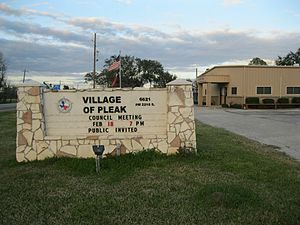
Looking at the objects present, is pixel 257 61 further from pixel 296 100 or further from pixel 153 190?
pixel 153 190

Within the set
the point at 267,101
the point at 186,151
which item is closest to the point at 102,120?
the point at 186,151

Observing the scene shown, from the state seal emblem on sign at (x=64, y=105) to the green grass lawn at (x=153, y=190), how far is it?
50.0 inches

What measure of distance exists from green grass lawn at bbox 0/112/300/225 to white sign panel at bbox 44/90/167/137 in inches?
32.2

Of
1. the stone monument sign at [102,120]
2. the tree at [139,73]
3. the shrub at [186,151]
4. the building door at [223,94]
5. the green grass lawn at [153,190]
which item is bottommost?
the green grass lawn at [153,190]

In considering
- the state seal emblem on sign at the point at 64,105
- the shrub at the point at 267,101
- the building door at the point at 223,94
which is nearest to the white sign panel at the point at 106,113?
the state seal emblem on sign at the point at 64,105

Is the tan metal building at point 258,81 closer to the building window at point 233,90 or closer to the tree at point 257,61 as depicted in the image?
the building window at point 233,90

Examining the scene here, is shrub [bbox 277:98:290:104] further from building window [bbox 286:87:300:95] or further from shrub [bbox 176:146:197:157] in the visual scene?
shrub [bbox 176:146:197:157]

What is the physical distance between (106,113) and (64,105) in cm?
105

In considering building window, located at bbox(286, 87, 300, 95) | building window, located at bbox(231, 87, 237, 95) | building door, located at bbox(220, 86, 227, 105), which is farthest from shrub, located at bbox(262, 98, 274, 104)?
building door, located at bbox(220, 86, 227, 105)

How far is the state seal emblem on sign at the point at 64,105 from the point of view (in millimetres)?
9102

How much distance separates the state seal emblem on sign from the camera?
910 cm

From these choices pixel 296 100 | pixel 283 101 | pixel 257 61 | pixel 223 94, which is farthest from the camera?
pixel 257 61

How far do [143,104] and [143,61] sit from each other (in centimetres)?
6467

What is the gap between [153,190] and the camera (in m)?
6.14
